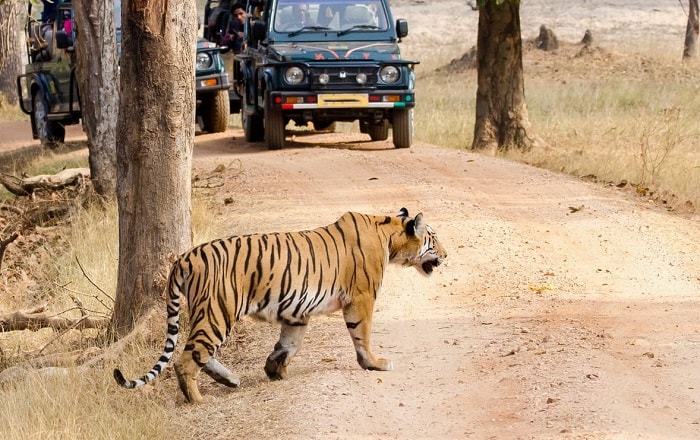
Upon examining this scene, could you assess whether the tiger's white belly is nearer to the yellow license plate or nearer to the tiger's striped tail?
the tiger's striped tail

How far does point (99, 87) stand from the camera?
12.7m

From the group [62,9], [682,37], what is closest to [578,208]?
[62,9]

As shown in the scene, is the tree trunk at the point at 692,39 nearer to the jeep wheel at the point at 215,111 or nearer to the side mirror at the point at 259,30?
the jeep wheel at the point at 215,111

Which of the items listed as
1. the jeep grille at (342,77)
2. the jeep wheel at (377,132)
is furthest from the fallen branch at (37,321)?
the jeep wheel at (377,132)

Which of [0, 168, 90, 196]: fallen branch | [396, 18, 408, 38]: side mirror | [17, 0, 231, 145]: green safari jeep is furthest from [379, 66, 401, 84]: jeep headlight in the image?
[0, 168, 90, 196]: fallen branch

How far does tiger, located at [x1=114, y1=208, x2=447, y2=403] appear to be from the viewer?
6504 mm

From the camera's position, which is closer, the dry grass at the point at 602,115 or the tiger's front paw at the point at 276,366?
the tiger's front paw at the point at 276,366

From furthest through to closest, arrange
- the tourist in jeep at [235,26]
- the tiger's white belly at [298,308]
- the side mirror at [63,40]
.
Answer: the tourist in jeep at [235,26], the side mirror at [63,40], the tiger's white belly at [298,308]

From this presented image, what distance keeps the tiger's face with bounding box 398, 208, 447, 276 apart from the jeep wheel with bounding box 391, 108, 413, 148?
8.36 m

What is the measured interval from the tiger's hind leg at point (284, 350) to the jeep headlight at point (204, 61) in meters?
11.6

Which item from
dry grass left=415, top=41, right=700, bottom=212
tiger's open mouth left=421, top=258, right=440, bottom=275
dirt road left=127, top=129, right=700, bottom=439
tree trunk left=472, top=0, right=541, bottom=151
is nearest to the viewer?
dirt road left=127, top=129, right=700, bottom=439

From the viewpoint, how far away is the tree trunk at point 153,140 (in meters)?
7.80

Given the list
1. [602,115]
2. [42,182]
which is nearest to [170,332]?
[42,182]

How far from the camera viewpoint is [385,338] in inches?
304
